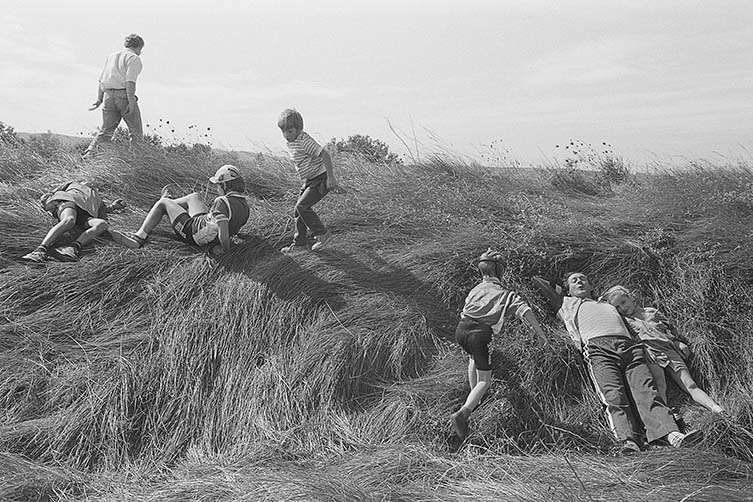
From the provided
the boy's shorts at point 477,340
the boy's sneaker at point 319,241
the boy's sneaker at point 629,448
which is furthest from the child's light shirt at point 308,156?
the boy's sneaker at point 629,448

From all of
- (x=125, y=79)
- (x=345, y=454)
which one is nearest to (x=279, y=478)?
(x=345, y=454)

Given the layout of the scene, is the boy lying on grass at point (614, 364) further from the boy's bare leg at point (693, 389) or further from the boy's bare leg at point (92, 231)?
the boy's bare leg at point (92, 231)

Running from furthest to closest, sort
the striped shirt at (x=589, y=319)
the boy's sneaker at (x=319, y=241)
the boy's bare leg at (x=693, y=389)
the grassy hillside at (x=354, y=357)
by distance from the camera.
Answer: the boy's sneaker at (x=319, y=241)
the striped shirt at (x=589, y=319)
the boy's bare leg at (x=693, y=389)
the grassy hillside at (x=354, y=357)

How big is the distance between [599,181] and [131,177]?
6392 millimetres

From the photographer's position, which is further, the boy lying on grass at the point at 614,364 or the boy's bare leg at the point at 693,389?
the boy's bare leg at the point at 693,389

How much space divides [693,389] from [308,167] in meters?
3.98

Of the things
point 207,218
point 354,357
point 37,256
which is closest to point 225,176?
point 207,218

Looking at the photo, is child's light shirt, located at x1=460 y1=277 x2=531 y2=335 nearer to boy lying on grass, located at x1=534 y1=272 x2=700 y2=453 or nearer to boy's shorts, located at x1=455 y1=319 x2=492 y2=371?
boy's shorts, located at x1=455 y1=319 x2=492 y2=371

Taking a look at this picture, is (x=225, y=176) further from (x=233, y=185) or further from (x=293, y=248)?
(x=293, y=248)


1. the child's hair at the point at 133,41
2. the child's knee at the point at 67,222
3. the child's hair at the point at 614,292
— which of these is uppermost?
the child's hair at the point at 133,41

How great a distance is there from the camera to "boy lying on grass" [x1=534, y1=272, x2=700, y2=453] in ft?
16.8

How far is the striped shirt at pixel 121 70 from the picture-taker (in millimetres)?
8773

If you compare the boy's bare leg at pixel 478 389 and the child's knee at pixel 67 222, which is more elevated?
the child's knee at pixel 67 222

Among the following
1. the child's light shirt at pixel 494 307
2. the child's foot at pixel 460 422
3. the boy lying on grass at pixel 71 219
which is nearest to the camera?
the child's foot at pixel 460 422
